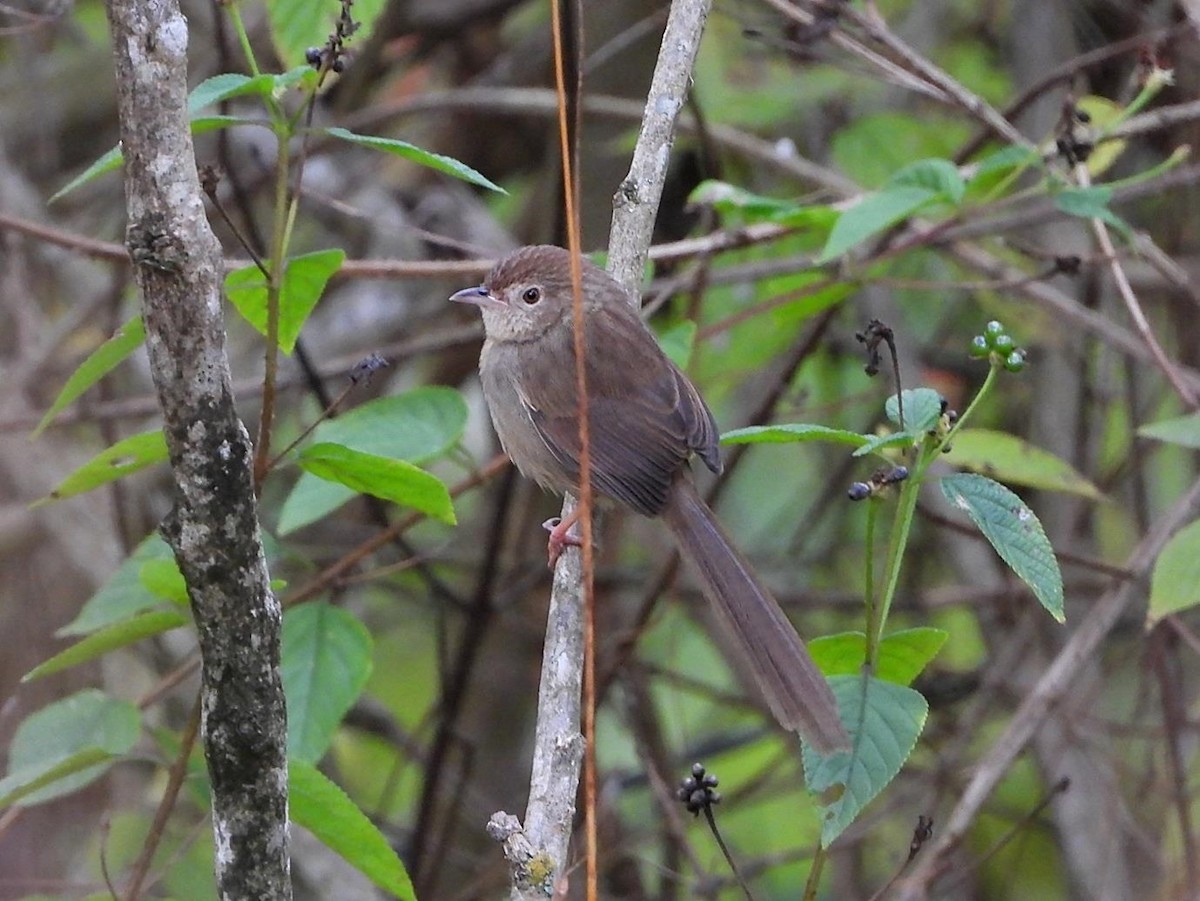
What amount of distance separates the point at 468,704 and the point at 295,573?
939mm

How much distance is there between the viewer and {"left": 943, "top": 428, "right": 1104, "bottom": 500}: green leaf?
147 inches

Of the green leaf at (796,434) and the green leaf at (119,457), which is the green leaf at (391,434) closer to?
the green leaf at (119,457)

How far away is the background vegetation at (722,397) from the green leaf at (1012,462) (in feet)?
0.04

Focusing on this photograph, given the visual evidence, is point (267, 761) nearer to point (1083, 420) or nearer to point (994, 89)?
point (1083, 420)

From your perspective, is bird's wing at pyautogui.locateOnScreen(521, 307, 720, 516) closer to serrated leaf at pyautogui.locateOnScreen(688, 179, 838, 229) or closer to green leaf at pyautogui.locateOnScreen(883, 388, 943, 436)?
Result: serrated leaf at pyautogui.locateOnScreen(688, 179, 838, 229)

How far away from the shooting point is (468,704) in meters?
5.89

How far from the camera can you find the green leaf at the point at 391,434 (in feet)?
10.7

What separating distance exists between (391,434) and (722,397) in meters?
2.90

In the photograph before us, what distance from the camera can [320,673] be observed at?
3217 millimetres

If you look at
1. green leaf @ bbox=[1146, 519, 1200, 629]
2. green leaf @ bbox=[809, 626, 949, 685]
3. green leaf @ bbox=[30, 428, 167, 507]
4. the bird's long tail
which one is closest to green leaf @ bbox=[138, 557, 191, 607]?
green leaf @ bbox=[30, 428, 167, 507]

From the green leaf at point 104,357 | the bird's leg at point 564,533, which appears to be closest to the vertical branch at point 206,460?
the green leaf at point 104,357

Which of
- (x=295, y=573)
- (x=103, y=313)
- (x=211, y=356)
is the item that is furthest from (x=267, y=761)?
(x=103, y=313)

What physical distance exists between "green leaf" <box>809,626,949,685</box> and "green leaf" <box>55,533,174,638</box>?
4.73ft

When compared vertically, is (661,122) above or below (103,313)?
below
